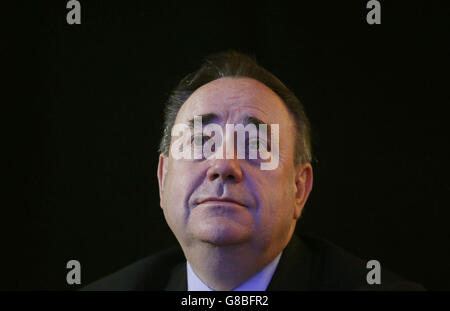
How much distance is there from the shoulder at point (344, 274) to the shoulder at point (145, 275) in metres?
0.52

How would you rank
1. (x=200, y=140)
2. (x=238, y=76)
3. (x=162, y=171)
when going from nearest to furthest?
(x=200, y=140)
(x=238, y=76)
(x=162, y=171)

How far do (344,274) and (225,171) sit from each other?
51 centimetres

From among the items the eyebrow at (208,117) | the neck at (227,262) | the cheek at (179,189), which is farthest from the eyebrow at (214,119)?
the neck at (227,262)

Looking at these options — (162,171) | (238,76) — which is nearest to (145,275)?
(162,171)

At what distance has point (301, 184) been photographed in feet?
5.77

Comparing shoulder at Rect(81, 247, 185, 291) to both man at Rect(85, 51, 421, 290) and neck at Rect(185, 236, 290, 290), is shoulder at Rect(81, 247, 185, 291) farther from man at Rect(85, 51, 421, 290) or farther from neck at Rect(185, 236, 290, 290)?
neck at Rect(185, 236, 290, 290)

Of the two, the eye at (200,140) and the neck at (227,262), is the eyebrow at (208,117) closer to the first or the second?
the eye at (200,140)

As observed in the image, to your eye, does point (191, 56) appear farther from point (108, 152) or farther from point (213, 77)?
point (108, 152)

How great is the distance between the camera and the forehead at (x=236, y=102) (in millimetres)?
1631

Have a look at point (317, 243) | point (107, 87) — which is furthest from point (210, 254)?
point (107, 87)

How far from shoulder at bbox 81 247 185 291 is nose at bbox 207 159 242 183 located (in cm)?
55

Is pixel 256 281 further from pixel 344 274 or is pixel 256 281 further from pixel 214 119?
pixel 214 119

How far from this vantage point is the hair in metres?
1.74

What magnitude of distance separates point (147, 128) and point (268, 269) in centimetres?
76
